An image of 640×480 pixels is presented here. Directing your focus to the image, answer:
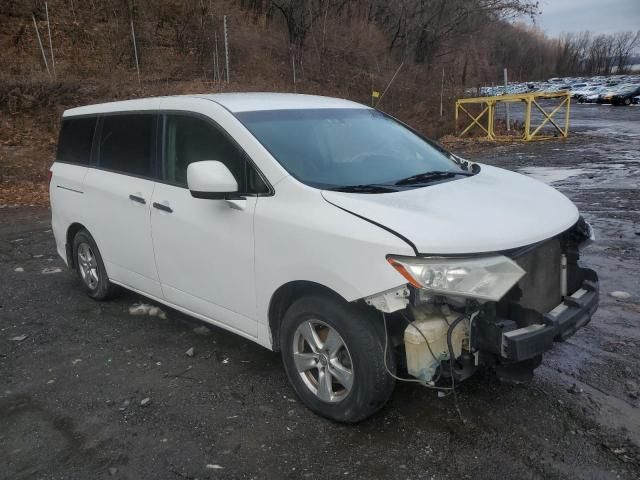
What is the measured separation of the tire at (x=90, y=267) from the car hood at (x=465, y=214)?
114 inches

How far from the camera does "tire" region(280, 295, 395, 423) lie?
2.94 meters

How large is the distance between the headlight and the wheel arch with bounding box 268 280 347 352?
1.50 ft

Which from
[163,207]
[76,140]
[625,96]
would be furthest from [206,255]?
[625,96]

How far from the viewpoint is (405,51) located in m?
33.8

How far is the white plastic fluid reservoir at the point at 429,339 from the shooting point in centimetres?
281

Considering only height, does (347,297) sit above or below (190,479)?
above

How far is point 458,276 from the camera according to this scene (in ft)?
8.89

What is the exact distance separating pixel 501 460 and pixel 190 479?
1575 millimetres

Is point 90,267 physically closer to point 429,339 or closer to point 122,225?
point 122,225

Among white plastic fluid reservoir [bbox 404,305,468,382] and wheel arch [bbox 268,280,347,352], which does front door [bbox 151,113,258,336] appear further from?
white plastic fluid reservoir [bbox 404,305,468,382]

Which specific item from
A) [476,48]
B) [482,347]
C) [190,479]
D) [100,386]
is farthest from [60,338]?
[476,48]

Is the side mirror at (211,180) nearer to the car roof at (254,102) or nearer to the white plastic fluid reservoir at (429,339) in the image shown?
the car roof at (254,102)

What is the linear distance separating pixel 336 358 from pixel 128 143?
8.63 feet

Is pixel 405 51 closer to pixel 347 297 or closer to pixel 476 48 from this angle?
pixel 476 48
